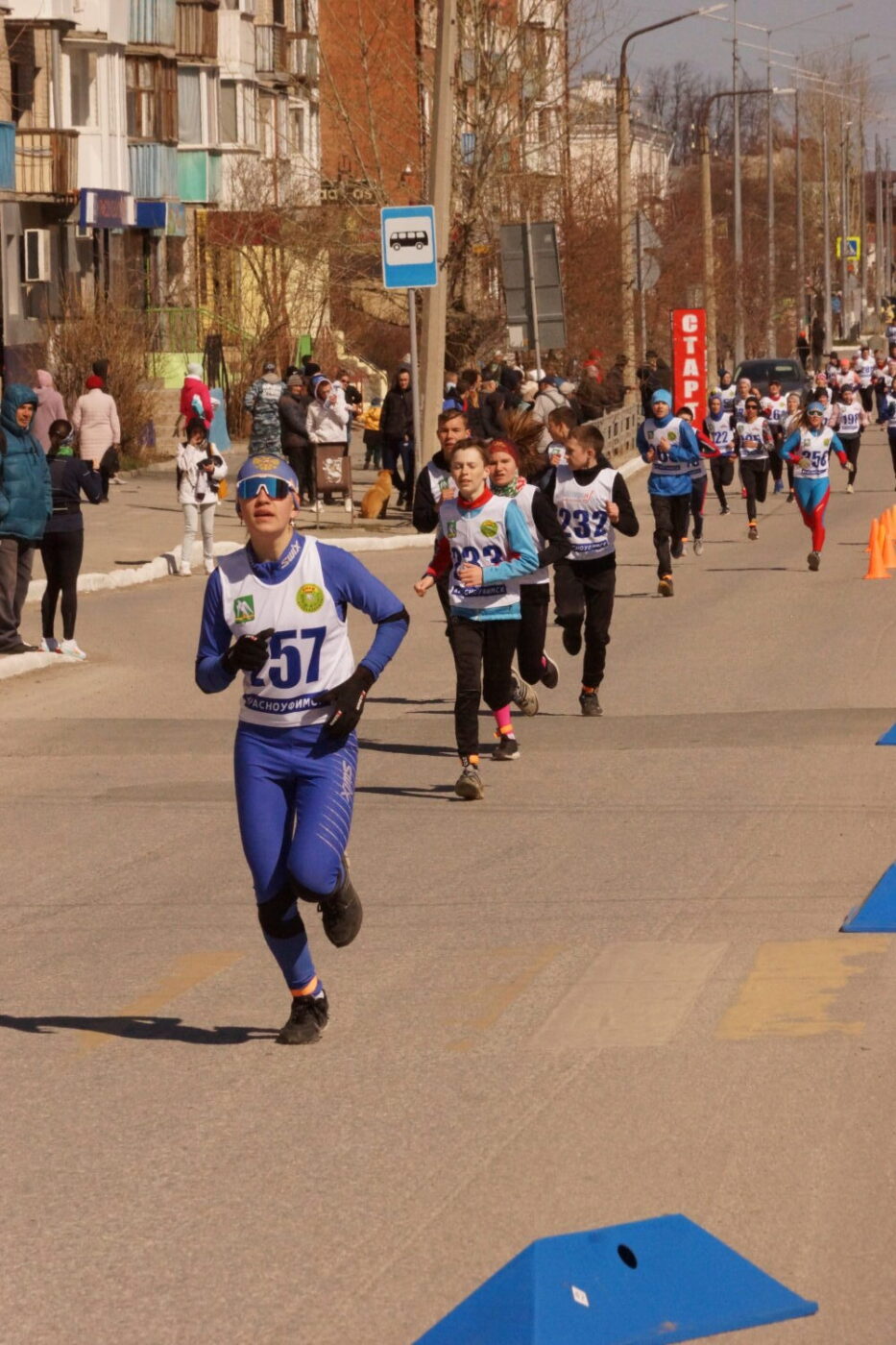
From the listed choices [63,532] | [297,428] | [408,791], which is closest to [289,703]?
[408,791]

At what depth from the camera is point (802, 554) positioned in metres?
27.7

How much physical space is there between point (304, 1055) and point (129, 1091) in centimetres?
59

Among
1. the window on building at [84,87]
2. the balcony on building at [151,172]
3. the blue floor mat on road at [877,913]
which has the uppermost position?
the window on building at [84,87]

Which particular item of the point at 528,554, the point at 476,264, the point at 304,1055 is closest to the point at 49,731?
the point at 528,554

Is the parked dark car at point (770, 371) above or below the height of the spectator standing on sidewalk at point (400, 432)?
above

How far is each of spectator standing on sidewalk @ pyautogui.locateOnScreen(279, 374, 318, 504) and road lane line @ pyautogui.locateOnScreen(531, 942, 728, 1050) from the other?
22.6 m

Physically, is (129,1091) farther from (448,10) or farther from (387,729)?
(448,10)

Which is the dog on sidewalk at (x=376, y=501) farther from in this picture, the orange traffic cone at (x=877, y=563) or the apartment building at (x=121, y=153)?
Result: the apartment building at (x=121, y=153)

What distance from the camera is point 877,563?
80.5 feet

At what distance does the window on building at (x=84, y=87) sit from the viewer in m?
51.6

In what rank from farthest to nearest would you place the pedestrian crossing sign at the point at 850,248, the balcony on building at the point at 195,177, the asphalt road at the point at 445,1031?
the pedestrian crossing sign at the point at 850,248 → the balcony on building at the point at 195,177 → the asphalt road at the point at 445,1031

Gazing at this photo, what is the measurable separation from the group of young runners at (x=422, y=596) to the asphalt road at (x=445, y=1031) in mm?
464

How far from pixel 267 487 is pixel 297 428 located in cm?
2378

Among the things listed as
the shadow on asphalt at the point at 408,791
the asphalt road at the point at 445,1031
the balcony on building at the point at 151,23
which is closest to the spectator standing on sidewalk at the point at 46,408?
the asphalt road at the point at 445,1031
